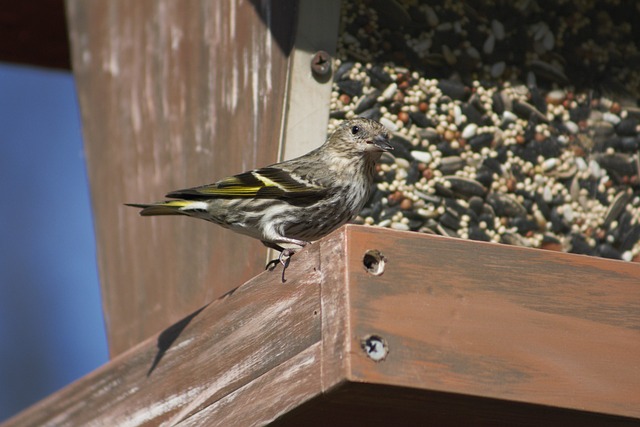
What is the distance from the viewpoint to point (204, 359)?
11.5 ft

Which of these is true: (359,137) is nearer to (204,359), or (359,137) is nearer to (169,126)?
(169,126)

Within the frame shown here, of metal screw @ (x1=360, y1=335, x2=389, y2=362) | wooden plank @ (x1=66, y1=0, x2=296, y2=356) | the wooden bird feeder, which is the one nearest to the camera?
metal screw @ (x1=360, y1=335, x2=389, y2=362)

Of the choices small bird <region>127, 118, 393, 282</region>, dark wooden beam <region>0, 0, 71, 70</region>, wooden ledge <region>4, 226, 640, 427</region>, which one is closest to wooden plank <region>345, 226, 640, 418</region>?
wooden ledge <region>4, 226, 640, 427</region>

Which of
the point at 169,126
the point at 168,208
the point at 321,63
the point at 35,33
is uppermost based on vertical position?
the point at 321,63

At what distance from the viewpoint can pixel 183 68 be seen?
4875 millimetres

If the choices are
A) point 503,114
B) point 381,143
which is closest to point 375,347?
point 381,143

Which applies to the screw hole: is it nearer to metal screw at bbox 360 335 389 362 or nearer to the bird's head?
metal screw at bbox 360 335 389 362

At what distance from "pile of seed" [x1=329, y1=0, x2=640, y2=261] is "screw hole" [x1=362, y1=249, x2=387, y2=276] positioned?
4.60 feet

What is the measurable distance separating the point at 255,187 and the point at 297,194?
20 centimetres

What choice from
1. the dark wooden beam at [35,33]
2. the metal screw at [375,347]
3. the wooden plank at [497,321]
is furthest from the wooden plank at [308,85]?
the dark wooden beam at [35,33]

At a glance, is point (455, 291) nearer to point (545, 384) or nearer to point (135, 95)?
point (545, 384)

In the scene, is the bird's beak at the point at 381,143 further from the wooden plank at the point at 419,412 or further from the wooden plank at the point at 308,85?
the wooden plank at the point at 419,412

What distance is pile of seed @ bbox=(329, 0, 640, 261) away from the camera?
436cm

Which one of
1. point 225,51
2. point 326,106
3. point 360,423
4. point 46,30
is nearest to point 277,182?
point 326,106
